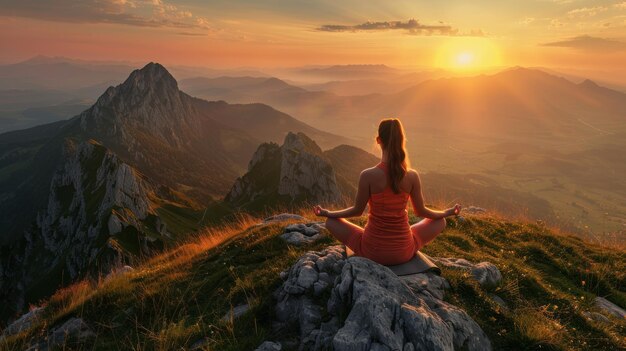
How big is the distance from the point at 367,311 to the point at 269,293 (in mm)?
3021

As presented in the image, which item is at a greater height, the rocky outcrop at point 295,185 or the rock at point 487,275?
the rock at point 487,275

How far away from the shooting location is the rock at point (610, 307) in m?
9.18

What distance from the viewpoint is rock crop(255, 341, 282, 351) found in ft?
20.2

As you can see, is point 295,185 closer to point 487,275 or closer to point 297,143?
point 297,143

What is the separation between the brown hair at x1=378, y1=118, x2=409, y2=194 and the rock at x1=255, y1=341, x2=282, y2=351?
13.1 feet

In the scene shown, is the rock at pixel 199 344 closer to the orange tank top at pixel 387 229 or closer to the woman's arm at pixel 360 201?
the woman's arm at pixel 360 201

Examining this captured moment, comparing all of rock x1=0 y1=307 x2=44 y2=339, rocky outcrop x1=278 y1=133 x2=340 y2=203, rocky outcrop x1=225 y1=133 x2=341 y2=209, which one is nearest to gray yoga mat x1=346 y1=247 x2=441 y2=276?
rock x1=0 y1=307 x2=44 y2=339

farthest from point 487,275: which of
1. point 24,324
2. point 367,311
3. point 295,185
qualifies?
point 295,185

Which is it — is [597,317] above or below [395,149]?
below

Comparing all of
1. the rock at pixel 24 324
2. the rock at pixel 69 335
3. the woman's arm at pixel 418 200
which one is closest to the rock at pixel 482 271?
the woman's arm at pixel 418 200

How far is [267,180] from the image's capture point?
16125cm

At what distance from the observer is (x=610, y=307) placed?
378 inches

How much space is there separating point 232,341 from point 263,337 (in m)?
0.60

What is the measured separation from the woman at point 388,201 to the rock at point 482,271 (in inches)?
74.1
